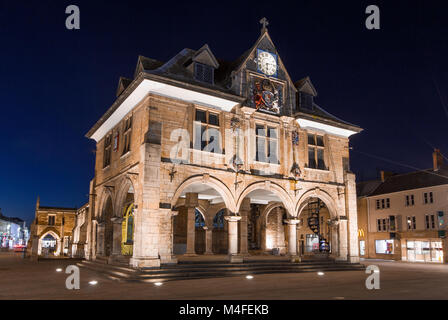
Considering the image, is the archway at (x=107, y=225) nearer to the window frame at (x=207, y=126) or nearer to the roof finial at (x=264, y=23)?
the window frame at (x=207, y=126)

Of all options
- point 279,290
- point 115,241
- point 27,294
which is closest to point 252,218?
point 115,241

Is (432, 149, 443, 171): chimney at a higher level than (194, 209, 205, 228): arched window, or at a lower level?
higher

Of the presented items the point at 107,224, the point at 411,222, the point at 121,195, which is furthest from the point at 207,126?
the point at 411,222

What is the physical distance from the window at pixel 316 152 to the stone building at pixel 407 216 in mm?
18737

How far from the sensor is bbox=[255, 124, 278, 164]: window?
20.8m

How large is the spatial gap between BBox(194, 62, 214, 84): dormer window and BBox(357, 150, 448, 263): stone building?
2694 cm

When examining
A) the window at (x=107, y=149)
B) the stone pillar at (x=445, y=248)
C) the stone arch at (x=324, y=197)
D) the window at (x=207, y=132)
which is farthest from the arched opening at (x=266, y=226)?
the stone pillar at (x=445, y=248)

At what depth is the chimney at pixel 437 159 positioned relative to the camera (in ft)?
127

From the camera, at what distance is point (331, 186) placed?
2305 cm

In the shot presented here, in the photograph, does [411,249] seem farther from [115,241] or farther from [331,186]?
[115,241]

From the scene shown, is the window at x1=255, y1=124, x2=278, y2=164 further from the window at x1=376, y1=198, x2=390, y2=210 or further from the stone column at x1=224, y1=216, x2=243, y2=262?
the window at x1=376, y1=198, x2=390, y2=210

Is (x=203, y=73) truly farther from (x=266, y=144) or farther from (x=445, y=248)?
(x=445, y=248)

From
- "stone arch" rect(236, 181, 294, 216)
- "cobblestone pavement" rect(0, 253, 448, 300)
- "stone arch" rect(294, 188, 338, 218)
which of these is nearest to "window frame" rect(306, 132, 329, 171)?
"stone arch" rect(294, 188, 338, 218)
